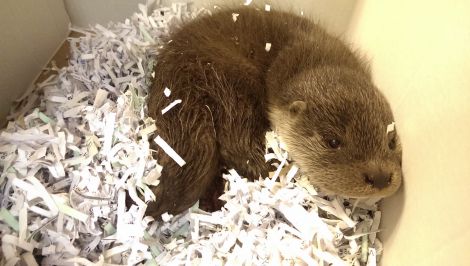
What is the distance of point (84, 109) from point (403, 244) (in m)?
1.04

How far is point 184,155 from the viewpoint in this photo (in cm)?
138

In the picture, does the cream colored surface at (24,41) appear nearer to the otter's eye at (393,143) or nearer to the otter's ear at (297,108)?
the otter's ear at (297,108)

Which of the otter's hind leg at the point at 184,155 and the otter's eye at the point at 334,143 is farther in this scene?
the otter's hind leg at the point at 184,155

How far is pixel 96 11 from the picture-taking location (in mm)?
2010

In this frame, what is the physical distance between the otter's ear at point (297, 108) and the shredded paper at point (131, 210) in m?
0.14

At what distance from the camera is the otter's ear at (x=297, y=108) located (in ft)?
4.29

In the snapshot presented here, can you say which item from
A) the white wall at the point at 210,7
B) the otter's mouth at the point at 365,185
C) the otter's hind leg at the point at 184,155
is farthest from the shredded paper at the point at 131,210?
the white wall at the point at 210,7

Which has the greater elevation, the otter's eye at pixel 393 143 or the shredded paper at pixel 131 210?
the otter's eye at pixel 393 143

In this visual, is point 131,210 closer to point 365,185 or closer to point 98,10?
point 365,185

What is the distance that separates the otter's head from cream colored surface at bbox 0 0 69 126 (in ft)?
3.12

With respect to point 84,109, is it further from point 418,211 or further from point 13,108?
point 418,211

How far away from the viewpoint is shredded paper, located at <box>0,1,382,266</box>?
4.12ft

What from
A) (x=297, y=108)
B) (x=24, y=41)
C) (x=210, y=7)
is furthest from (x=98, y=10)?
(x=297, y=108)

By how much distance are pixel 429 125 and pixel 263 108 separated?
49 centimetres
